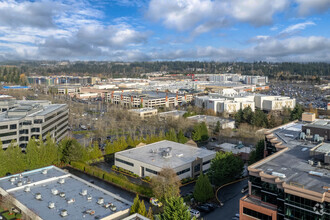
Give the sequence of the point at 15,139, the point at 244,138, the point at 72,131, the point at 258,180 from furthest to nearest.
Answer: the point at 72,131, the point at 244,138, the point at 15,139, the point at 258,180

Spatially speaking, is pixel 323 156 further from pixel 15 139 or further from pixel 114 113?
pixel 114 113

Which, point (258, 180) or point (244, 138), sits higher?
point (258, 180)

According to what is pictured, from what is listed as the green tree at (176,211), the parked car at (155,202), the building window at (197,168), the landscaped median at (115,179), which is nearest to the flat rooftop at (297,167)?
the green tree at (176,211)

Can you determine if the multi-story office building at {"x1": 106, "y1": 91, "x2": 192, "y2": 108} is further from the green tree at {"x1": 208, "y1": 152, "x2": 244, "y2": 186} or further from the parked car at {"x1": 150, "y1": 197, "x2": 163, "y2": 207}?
the parked car at {"x1": 150, "y1": 197, "x2": 163, "y2": 207}

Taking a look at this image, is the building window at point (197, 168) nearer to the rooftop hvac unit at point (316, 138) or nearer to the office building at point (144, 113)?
the rooftop hvac unit at point (316, 138)

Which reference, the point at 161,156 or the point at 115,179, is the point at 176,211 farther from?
the point at 161,156

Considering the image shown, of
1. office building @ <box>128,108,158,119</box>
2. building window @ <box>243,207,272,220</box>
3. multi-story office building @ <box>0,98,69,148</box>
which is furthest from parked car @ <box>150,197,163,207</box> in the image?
office building @ <box>128,108,158,119</box>

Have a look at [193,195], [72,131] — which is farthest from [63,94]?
[193,195]
